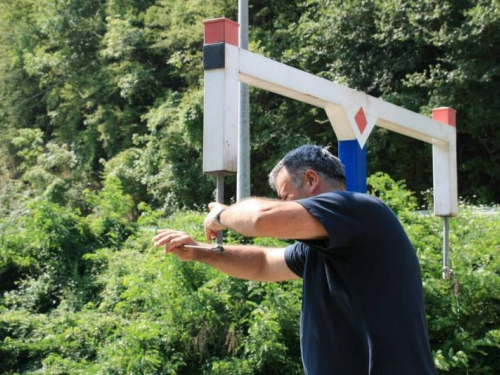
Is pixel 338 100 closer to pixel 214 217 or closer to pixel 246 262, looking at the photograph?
pixel 246 262

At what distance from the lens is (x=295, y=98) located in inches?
151

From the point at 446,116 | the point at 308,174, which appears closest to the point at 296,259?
the point at 308,174

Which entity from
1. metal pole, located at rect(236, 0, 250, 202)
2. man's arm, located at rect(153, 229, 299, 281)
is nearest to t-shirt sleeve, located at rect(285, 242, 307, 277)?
man's arm, located at rect(153, 229, 299, 281)

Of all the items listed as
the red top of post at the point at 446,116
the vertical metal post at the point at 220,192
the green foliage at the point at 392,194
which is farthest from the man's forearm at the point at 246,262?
the green foliage at the point at 392,194

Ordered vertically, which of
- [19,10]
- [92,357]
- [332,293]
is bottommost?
[92,357]

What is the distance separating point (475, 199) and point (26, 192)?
14080 mm

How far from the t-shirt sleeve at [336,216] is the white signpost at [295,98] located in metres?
0.66

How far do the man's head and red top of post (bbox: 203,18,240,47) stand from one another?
77cm

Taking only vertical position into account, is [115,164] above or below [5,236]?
above

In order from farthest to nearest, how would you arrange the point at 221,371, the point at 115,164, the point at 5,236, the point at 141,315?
the point at 115,164
the point at 5,236
the point at 141,315
the point at 221,371

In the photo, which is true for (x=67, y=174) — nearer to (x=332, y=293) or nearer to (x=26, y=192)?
(x=26, y=192)

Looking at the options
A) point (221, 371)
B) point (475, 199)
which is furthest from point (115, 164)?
point (221, 371)

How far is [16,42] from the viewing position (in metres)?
28.0

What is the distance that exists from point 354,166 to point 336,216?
1854 mm
